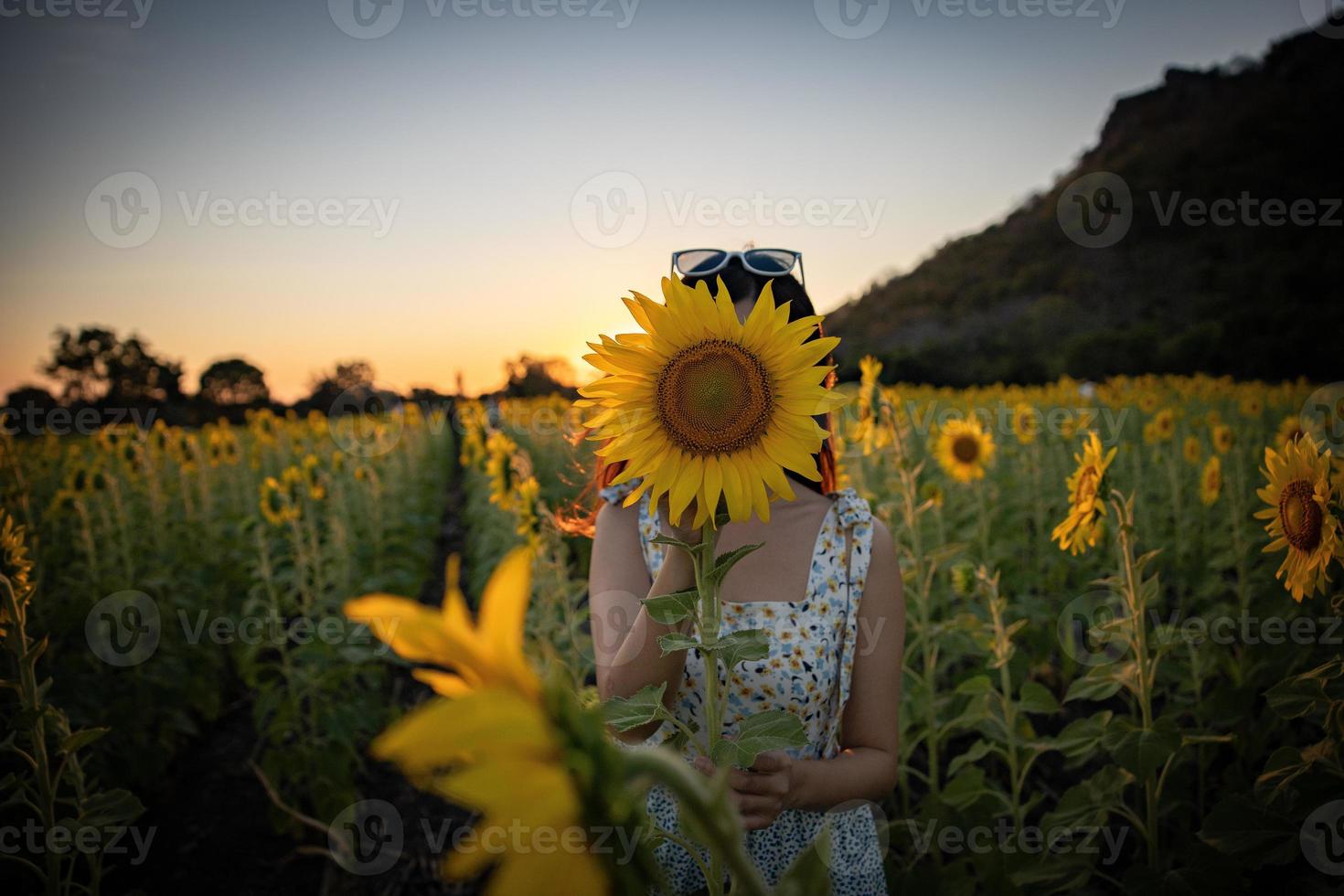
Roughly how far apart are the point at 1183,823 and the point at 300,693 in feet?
13.0

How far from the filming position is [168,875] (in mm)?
3582

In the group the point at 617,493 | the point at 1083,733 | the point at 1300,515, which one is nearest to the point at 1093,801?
the point at 1083,733

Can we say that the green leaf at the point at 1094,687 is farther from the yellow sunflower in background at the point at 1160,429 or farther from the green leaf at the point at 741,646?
the yellow sunflower in background at the point at 1160,429

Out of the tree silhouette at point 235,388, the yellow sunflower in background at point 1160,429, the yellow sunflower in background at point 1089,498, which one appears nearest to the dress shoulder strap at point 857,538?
the yellow sunflower in background at point 1089,498

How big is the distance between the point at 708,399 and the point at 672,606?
1.08ft

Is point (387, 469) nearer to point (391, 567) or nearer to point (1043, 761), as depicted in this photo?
point (391, 567)

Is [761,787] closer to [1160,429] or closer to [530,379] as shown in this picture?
[1160,429]

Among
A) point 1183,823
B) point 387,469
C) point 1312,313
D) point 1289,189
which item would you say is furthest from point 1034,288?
point 1183,823
